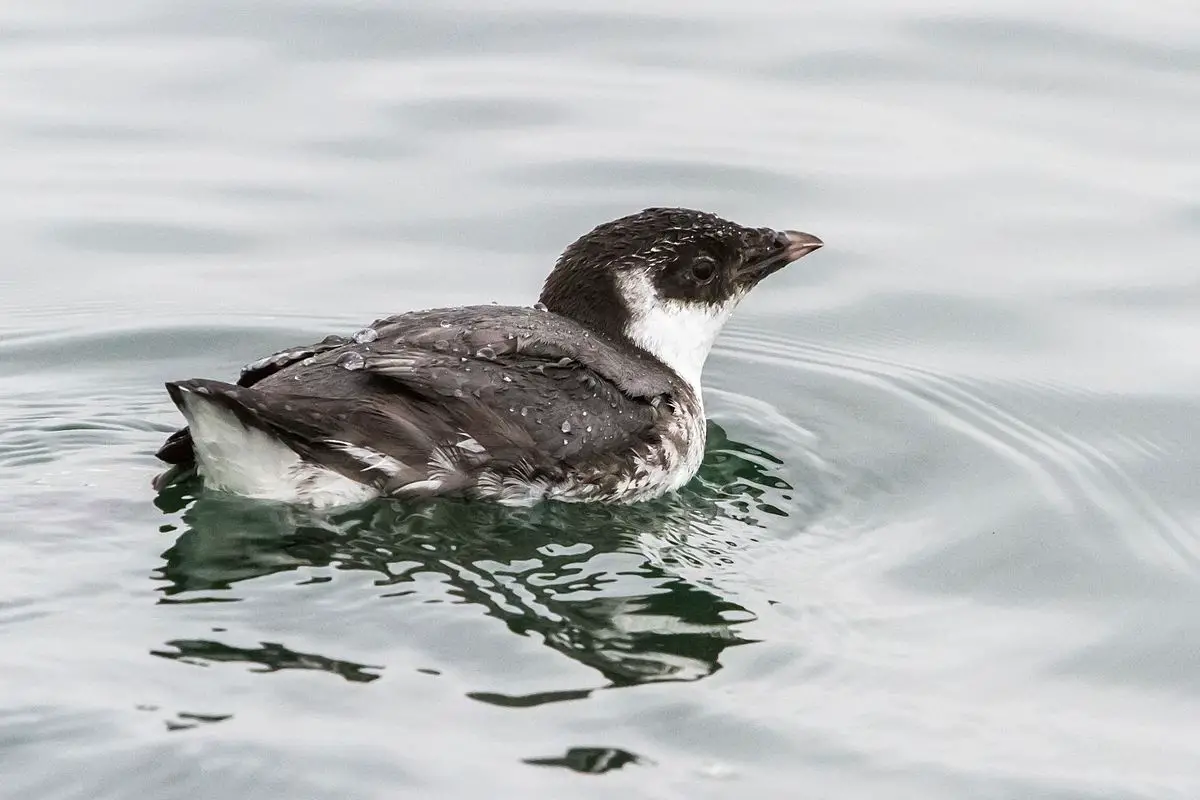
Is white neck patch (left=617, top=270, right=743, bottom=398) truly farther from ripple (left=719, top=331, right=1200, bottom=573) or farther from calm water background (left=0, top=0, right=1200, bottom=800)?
ripple (left=719, top=331, right=1200, bottom=573)

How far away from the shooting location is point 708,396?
8812mm

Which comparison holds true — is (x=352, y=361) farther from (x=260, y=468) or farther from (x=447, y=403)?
(x=260, y=468)

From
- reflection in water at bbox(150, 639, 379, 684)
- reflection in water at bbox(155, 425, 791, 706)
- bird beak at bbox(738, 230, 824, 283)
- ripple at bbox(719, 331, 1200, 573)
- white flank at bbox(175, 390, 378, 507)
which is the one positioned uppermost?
bird beak at bbox(738, 230, 824, 283)

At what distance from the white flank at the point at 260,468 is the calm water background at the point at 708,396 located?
4.5 inches

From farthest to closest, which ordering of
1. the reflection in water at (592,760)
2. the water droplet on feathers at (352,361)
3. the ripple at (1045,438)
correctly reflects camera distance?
the ripple at (1045,438) → the water droplet on feathers at (352,361) → the reflection in water at (592,760)

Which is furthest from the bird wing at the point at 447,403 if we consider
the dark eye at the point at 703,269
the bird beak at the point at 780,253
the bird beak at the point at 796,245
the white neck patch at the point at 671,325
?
the bird beak at the point at 796,245

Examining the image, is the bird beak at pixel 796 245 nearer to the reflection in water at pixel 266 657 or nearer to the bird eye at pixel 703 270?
the bird eye at pixel 703 270

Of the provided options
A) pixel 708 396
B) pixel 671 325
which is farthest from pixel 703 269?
pixel 708 396

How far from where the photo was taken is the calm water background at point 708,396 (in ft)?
18.2

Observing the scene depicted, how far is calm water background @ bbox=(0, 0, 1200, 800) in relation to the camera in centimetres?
554

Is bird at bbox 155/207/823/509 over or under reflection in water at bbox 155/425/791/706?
over

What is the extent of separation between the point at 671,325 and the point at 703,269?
0.27 m

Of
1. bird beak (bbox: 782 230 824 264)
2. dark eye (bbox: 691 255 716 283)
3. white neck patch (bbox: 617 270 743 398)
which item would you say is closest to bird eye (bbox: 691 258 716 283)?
dark eye (bbox: 691 255 716 283)

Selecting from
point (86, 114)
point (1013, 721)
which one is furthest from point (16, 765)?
point (86, 114)
